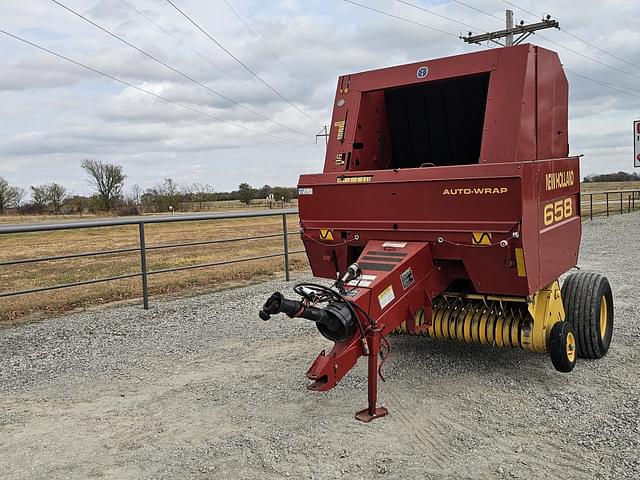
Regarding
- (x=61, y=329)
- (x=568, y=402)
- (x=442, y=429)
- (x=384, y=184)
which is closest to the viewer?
(x=442, y=429)

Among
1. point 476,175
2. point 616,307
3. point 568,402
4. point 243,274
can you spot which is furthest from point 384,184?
point 243,274

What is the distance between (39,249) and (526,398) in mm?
18541

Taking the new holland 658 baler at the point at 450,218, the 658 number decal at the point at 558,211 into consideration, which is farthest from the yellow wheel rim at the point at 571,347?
the 658 number decal at the point at 558,211

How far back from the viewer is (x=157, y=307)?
8.27 meters

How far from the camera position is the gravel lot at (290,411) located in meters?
3.53

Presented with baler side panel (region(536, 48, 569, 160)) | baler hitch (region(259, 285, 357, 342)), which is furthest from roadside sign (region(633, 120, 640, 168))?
baler hitch (region(259, 285, 357, 342))

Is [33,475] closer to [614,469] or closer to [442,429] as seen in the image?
[442,429]

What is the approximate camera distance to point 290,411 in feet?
14.3

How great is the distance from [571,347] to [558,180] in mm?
1382

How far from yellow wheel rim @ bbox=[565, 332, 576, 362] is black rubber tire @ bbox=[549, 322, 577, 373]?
0.04 metres

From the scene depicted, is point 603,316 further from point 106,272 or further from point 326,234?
point 106,272

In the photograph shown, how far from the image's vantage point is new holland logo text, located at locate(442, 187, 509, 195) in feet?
13.6

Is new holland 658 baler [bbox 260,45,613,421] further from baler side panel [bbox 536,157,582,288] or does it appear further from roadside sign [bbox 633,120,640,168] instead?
roadside sign [bbox 633,120,640,168]

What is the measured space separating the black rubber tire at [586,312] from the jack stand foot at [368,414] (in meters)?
2.15
